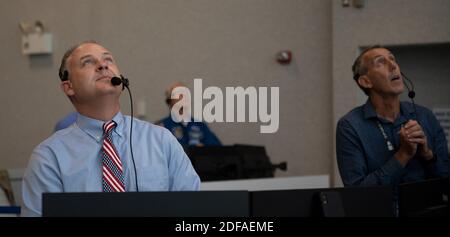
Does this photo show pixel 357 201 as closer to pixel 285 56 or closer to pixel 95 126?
pixel 95 126

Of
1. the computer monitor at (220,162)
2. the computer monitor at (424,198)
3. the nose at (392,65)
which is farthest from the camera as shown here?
the computer monitor at (220,162)

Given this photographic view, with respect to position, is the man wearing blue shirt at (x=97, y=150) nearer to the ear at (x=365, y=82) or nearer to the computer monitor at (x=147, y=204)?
the computer monitor at (x=147, y=204)

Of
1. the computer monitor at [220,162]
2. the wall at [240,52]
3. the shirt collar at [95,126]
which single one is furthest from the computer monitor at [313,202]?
the wall at [240,52]

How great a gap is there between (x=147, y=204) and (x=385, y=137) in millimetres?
1334

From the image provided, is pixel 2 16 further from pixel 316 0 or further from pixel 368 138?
pixel 368 138

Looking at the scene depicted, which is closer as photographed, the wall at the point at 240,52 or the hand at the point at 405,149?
the hand at the point at 405,149

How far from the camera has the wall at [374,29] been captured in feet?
14.6

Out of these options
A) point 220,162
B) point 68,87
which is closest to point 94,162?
point 68,87

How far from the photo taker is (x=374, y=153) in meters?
2.47

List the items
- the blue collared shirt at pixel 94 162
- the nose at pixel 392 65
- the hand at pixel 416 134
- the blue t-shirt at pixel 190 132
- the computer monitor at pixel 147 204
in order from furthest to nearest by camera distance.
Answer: the blue t-shirt at pixel 190 132
the nose at pixel 392 65
the hand at pixel 416 134
the blue collared shirt at pixel 94 162
the computer monitor at pixel 147 204

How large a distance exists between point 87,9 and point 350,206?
4.07m

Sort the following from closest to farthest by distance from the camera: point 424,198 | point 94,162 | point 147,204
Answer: point 147,204 < point 424,198 < point 94,162

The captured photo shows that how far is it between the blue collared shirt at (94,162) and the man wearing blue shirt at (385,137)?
60 centimetres

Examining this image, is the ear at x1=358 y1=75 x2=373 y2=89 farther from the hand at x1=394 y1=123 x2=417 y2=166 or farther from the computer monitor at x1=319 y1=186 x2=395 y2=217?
the computer monitor at x1=319 y1=186 x2=395 y2=217
